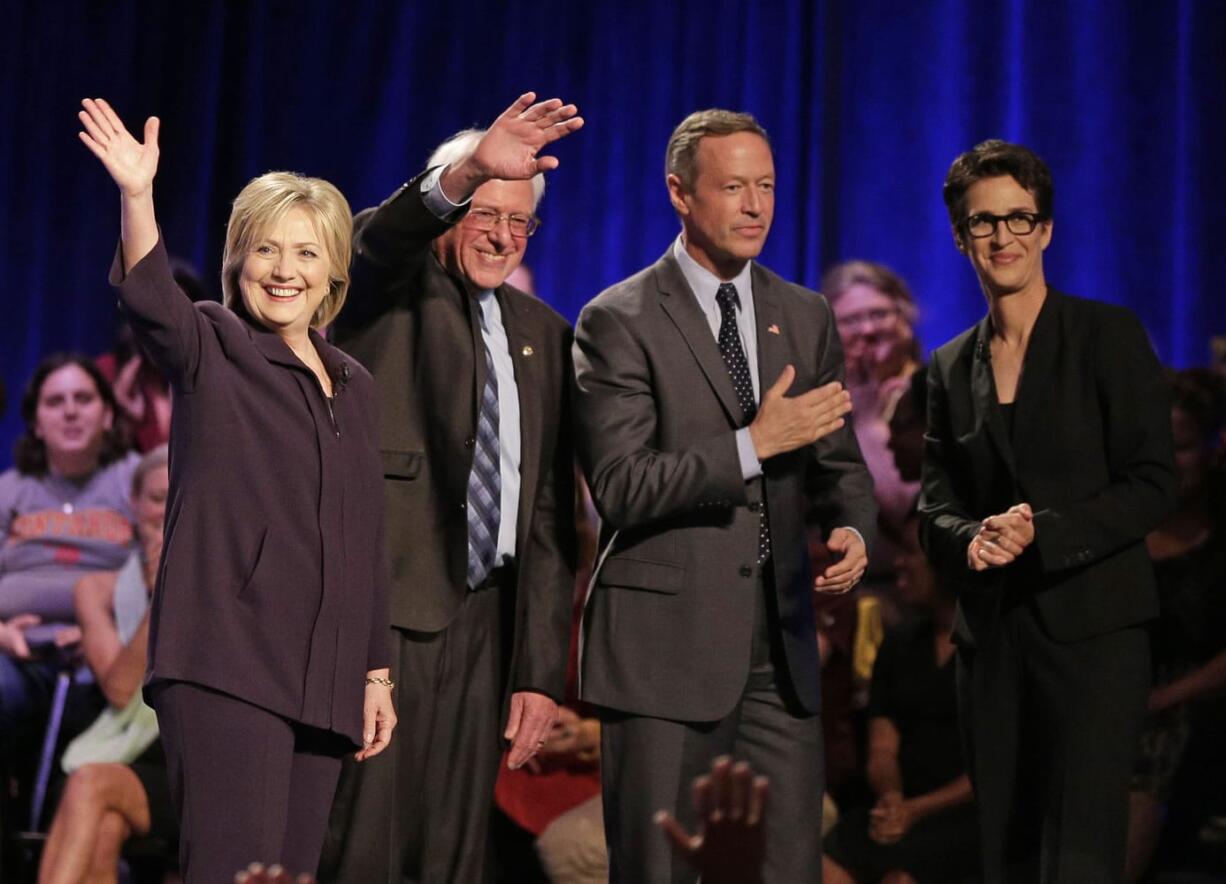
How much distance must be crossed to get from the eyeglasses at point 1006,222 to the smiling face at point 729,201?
1.34 ft

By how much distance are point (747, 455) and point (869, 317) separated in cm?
229

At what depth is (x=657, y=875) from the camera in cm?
271

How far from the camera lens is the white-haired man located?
279cm

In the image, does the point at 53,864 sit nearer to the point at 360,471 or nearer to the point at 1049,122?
the point at 360,471

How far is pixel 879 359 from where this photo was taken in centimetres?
497

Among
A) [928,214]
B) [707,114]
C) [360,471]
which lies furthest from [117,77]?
[360,471]

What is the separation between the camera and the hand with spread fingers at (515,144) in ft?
8.71

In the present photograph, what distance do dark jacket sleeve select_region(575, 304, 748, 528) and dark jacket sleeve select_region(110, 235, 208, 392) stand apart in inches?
32.9

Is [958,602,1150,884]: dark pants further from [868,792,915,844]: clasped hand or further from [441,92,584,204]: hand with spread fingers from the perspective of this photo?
[441,92,584,204]: hand with spread fingers

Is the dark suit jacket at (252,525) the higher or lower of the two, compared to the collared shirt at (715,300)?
lower

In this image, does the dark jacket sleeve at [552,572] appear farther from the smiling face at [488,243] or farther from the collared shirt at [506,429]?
the smiling face at [488,243]

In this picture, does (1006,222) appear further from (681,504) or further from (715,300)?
(681,504)

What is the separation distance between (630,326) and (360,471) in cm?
70

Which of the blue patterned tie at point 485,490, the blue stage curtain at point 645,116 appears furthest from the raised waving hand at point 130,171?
the blue stage curtain at point 645,116
